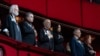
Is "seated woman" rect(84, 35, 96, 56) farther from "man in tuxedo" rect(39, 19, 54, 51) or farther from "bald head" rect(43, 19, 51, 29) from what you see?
"bald head" rect(43, 19, 51, 29)

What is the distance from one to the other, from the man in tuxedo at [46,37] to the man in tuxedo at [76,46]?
291 millimetres

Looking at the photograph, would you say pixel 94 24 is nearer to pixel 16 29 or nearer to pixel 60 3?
pixel 60 3

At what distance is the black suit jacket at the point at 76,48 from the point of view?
6.39m

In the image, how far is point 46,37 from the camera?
607cm

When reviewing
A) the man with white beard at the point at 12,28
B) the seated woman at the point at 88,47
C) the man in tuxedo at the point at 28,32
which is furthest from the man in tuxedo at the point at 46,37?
the seated woman at the point at 88,47

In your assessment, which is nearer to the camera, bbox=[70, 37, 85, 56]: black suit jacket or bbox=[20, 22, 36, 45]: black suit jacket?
bbox=[20, 22, 36, 45]: black suit jacket

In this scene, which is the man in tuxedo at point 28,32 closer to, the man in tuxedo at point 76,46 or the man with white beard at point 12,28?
the man with white beard at point 12,28

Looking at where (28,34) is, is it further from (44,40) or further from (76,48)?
(76,48)

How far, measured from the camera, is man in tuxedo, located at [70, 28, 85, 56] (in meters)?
6.39

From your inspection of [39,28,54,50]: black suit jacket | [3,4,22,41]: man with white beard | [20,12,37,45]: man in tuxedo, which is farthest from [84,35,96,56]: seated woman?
[3,4,22,41]: man with white beard

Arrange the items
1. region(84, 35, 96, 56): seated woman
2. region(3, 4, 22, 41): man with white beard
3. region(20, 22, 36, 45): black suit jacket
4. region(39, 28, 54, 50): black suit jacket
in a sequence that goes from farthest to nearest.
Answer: region(84, 35, 96, 56): seated woman < region(39, 28, 54, 50): black suit jacket < region(20, 22, 36, 45): black suit jacket < region(3, 4, 22, 41): man with white beard

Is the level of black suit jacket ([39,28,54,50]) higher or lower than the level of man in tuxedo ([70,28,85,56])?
higher

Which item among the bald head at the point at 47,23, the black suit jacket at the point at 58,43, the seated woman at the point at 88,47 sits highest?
the bald head at the point at 47,23

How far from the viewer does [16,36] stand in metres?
5.68
